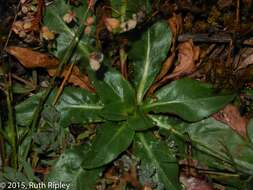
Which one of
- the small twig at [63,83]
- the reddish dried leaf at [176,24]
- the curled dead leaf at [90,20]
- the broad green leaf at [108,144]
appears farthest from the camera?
the reddish dried leaf at [176,24]

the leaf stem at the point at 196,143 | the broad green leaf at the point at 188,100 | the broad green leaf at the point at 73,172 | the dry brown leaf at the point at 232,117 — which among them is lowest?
the broad green leaf at the point at 73,172

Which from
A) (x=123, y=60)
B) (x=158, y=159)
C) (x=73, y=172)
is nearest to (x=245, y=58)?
(x=123, y=60)

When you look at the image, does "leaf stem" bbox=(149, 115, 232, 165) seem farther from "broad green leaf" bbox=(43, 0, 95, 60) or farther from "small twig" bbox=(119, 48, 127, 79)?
"broad green leaf" bbox=(43, 0, 95, 60)

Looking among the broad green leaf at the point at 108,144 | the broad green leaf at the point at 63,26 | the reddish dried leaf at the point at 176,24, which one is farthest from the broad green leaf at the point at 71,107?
the reddish dried leaf at the point at 176,24

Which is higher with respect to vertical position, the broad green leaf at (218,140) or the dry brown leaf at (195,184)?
the broad green leaf at (218,140)

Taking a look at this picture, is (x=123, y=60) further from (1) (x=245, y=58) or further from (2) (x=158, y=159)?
(1) (x=245, y=58)

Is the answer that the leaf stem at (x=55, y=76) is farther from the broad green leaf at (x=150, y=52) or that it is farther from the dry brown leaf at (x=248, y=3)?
the dry brown leaf at (x=248, y=3)
